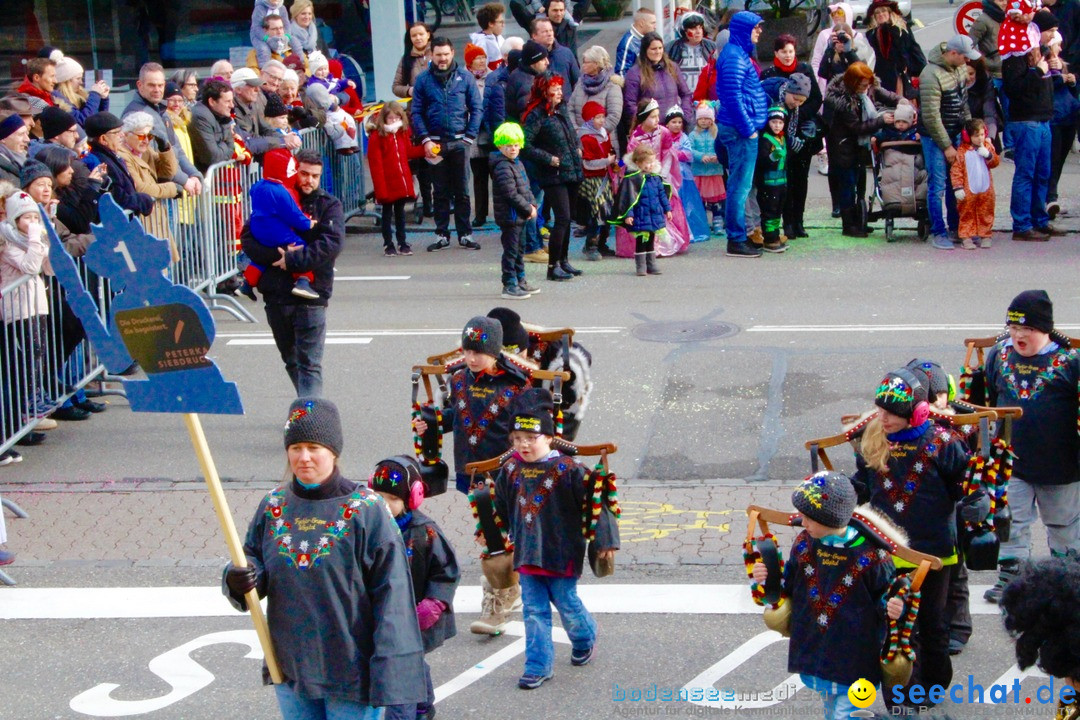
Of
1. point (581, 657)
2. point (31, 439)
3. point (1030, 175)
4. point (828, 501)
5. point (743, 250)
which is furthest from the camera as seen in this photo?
point (743, 250)

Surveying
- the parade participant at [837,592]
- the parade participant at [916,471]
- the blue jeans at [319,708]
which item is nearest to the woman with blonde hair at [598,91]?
the parade participant at [916,471]

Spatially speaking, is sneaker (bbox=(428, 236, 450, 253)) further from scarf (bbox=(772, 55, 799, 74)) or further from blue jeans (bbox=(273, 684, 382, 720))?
blue jeans (bbox=(273, 684, 382, 720))

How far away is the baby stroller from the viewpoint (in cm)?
1527

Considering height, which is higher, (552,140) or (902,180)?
(552,140)

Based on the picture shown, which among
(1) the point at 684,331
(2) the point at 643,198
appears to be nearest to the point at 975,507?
(1) the point at 684,331

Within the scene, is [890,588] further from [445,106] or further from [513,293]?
[445,106]

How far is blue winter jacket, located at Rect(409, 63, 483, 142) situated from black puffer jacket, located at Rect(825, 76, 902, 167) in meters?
3.96

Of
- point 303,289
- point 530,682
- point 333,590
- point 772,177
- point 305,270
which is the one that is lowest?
point 530,682

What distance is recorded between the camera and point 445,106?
15.8m

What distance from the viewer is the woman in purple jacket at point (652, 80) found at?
15875 mm

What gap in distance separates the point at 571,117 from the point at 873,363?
16.0 feet

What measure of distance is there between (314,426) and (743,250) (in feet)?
35.4

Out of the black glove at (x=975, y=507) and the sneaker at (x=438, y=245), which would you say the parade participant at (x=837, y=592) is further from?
the sneaker at (x=438, y=245)

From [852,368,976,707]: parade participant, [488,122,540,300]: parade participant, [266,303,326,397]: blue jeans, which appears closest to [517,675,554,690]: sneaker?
[852,368,976,707]: parade participant
